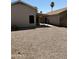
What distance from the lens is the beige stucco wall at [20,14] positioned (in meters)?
20.0

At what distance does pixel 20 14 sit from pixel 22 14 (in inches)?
10.3

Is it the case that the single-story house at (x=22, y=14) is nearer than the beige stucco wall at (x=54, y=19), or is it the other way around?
the single-story house at (x=22, y=14)

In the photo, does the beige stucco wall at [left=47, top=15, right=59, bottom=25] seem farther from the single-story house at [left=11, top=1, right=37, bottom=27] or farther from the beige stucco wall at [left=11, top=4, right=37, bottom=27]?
the beige stucco wall at [left=11, top=4, right=37, bottom=27]

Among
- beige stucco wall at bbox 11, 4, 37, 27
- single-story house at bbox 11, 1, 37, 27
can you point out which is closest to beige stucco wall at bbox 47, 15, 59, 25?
single-story house at bbox 11, 1, 37, 27

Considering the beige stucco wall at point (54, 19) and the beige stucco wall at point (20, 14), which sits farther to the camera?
the beige stucco wall at point (54, 19)

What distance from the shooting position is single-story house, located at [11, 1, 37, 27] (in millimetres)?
20016

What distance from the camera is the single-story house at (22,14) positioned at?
20016 millimetres

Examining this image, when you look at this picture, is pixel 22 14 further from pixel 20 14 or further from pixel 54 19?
pixel 54 19

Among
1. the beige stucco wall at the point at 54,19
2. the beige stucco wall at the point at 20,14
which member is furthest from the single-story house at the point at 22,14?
the beige stucco wall at the point at 54,19

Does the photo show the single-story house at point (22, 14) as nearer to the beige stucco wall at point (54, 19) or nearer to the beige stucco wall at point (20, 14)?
the beige stucco wall at point (20, 14)

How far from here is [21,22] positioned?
67.2 ft

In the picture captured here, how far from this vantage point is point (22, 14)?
20.3m
